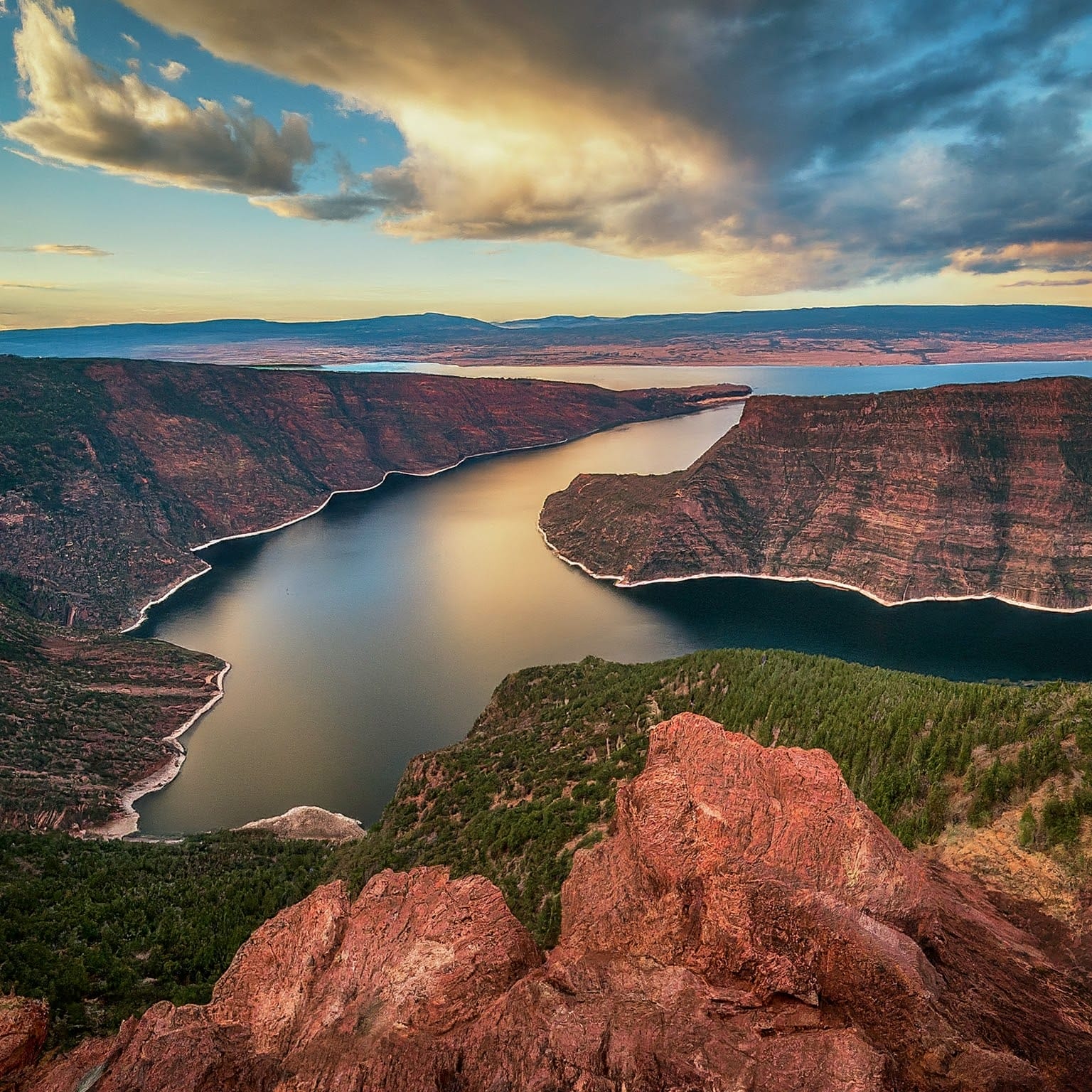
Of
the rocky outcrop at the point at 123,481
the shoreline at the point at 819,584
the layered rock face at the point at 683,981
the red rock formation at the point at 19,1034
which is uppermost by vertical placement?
the layered rock face at the point at 683,981

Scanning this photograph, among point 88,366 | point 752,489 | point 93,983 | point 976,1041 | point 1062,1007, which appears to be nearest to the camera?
point 976,1041

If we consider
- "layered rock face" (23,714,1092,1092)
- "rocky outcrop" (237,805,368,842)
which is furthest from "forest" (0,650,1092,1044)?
"layered rock face" (23,714,1092,1092)

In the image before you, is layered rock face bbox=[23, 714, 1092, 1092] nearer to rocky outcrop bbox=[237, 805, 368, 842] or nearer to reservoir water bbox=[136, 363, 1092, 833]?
rocky outcrop bbox=[237, 805, 368, 842]

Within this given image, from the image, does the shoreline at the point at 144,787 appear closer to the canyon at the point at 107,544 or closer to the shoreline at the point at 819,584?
the canyon at the point at 107,544

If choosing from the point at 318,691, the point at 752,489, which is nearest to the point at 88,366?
the point at 318,691

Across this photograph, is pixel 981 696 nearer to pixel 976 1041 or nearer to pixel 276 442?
pixel 976 1041

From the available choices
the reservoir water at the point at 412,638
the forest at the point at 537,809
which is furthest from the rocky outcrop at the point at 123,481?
the forest at the point at 537,809
